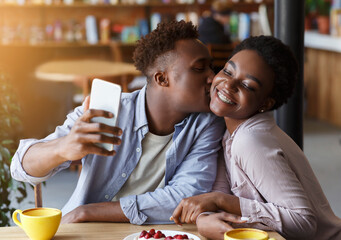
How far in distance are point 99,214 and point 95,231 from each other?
97 mm

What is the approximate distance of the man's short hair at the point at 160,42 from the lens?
6.09 ft

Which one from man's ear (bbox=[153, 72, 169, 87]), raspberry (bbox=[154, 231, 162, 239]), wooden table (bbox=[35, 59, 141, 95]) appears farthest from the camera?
wooden table (bbox=[35, 59, 141, 95])

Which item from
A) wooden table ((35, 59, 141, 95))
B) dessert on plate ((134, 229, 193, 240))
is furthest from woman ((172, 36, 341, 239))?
wooden table ((35, 59, 141, 95))

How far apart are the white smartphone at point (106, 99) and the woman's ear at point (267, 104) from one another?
0.49m

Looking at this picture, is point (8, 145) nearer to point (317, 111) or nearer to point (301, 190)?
point (301, 190)

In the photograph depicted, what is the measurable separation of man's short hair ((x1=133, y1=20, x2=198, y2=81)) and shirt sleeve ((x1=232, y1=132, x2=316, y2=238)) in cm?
44

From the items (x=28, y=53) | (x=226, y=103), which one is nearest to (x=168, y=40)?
(x=226, y=103)

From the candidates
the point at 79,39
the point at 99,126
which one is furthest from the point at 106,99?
the point at 79,39

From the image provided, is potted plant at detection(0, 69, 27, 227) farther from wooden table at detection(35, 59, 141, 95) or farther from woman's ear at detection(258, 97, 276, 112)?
wooden table at detection(35, 59, 141, 95)

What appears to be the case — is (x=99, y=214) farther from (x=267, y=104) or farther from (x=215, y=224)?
(x=267, y=104)

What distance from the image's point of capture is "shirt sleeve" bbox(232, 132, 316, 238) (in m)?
1.53

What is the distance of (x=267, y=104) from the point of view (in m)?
1.72

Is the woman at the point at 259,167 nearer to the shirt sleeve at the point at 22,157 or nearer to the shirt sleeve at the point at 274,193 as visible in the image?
the shirt sleeve at the point at 274,193

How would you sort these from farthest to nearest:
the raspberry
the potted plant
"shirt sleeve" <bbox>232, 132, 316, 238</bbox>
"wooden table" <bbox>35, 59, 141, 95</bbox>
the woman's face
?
"wooden table" <bbox>35, 59, 141, 95</bbox> < the potted plant < the woman's face < "shirt sleeve" <bbox>232, 132, 316, 238</bbox> < the raspberry
